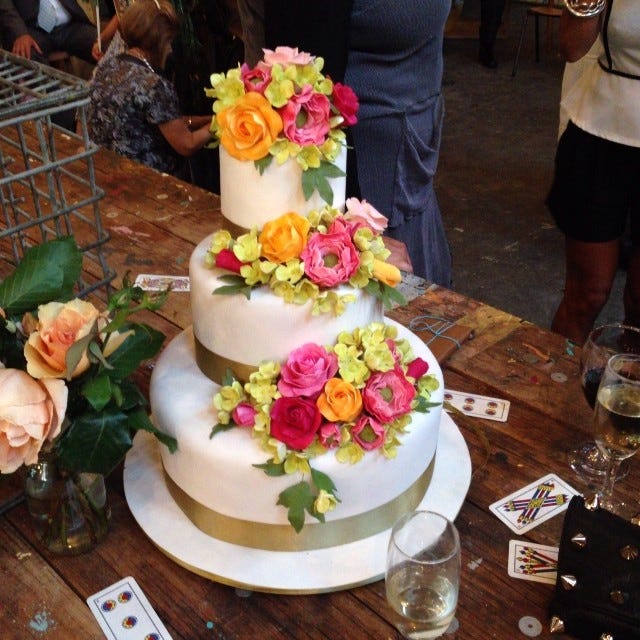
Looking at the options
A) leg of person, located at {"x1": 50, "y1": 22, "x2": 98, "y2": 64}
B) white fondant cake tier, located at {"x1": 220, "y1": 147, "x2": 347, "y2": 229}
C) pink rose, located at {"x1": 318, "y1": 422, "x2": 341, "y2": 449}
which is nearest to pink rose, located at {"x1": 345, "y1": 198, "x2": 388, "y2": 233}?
white fondant cake tier, located at {"x1": 220, "y1": 147, "x2": 347, "y2": 229}

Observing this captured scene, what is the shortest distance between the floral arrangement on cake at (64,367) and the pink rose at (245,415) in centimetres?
10

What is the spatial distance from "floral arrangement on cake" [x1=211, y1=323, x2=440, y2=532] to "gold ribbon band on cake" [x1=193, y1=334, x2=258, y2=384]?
18 millimetres

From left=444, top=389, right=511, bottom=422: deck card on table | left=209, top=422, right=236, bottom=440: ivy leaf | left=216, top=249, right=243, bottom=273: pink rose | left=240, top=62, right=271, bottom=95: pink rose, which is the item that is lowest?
left=444, top=389, right=511, bottom=422: deck card on table

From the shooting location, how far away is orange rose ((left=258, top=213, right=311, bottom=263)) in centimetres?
82

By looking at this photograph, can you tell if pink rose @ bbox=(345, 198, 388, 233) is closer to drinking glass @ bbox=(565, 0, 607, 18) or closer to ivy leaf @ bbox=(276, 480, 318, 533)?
ivy leaf @ bbox=(276, 480, 318, 533)

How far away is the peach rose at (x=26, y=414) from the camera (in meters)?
0.75

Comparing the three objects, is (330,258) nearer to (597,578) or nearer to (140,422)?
(140,422)

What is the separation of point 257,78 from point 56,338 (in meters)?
0.35

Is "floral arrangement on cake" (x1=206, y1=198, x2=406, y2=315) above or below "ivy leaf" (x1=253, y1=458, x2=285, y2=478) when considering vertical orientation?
above

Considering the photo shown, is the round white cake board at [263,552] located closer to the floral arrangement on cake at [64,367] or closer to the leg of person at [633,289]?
the floral arrangement on cake at [64,367]

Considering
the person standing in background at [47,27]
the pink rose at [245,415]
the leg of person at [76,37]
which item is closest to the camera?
the pink rose at [245,415]

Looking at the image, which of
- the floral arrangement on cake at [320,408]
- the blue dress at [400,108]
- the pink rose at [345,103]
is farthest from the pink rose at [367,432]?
the blue dress at [400,108]

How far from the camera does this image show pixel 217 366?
35.9 inches

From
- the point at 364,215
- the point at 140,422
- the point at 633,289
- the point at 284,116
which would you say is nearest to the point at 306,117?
the point at 284,116
